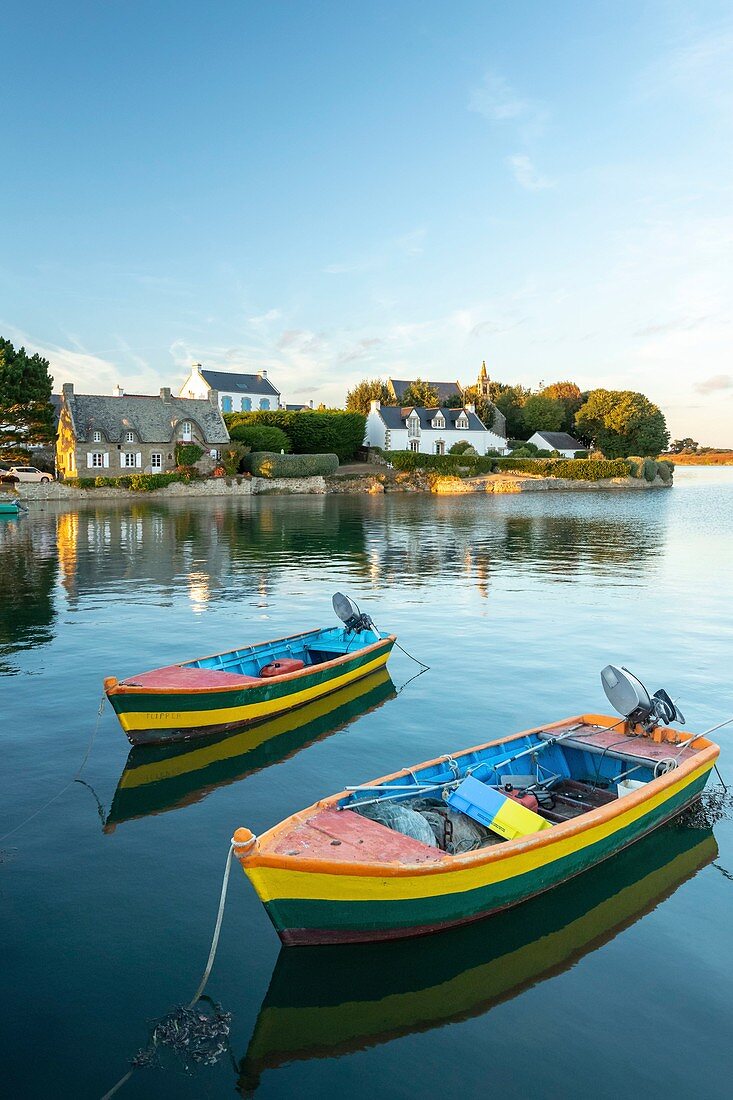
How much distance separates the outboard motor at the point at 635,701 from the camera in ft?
40.2

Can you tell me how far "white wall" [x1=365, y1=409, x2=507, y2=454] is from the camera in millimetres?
113562

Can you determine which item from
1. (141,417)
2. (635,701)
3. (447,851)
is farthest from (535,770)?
(141,417)

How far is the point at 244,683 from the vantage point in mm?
15297

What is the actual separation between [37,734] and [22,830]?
416cm

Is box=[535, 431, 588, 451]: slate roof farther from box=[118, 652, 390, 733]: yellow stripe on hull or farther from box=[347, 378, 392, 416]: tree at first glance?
box=[118, 652, 390, 733]: yellow stripe on hull

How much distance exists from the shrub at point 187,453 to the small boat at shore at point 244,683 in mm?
70880

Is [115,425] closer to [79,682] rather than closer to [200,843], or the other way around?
[79,682]

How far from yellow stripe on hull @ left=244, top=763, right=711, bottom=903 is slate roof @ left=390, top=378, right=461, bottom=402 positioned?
124015 mm

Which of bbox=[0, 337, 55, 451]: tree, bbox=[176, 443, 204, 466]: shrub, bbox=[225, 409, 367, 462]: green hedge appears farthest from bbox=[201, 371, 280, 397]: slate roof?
bbox=[0, 337, 55, 451]: tree

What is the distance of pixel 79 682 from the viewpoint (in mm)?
18594

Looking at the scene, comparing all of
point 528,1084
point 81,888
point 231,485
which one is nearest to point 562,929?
point 528,1084

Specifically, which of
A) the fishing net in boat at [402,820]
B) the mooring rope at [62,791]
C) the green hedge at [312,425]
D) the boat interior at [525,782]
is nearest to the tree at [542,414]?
the green hedge at [312,425]

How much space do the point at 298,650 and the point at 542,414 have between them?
403 feet

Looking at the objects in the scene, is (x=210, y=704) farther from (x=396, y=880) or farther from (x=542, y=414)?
(x=542, y=414)
